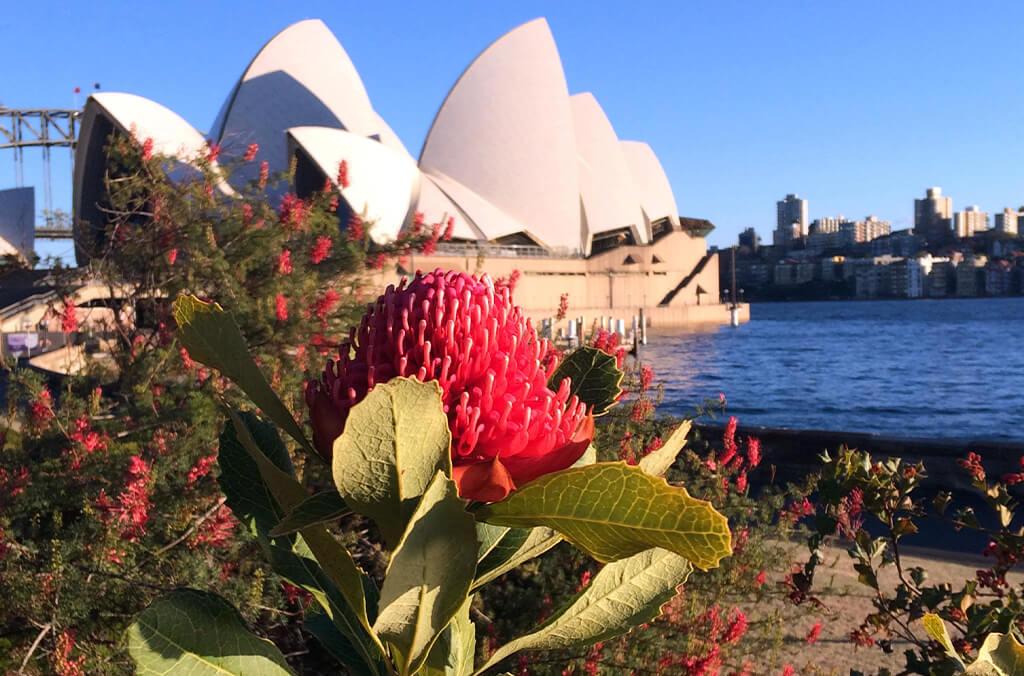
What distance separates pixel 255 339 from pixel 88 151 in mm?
22447

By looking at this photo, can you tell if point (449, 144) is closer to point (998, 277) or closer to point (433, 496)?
point (433, 496)

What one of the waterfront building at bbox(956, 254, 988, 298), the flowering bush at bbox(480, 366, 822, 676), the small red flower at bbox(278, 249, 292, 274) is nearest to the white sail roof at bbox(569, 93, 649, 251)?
the small red flower at bbox(278, 249, 292, 274)

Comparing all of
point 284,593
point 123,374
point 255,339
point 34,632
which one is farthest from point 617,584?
point 123,374

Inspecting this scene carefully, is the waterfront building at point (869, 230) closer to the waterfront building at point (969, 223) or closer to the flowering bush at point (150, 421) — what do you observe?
the waterfront building at point (969, 223)

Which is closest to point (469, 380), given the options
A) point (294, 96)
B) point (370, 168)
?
point (370, 168)

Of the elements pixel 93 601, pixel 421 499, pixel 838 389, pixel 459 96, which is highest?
pixel 459 96

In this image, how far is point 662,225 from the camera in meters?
45.3

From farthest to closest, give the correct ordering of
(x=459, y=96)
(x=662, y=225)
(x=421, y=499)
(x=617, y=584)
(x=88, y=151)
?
1. (x=662, y=225)
2. (x=459, y=96)
3. (x=88, y=151)
4. (x=617, y=584)
5. (x=421, y=499)

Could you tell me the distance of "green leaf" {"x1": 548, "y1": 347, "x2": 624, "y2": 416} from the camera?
73cm

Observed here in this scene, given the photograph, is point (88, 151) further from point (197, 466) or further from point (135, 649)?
point (135, 649)

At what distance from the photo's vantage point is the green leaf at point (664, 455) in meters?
0.66

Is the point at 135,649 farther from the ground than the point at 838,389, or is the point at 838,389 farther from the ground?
the point at 135,649

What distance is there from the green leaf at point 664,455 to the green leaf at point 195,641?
1.08 feet

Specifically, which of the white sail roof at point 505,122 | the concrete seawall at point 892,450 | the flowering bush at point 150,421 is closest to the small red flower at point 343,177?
the flowering bush at point 150,421
